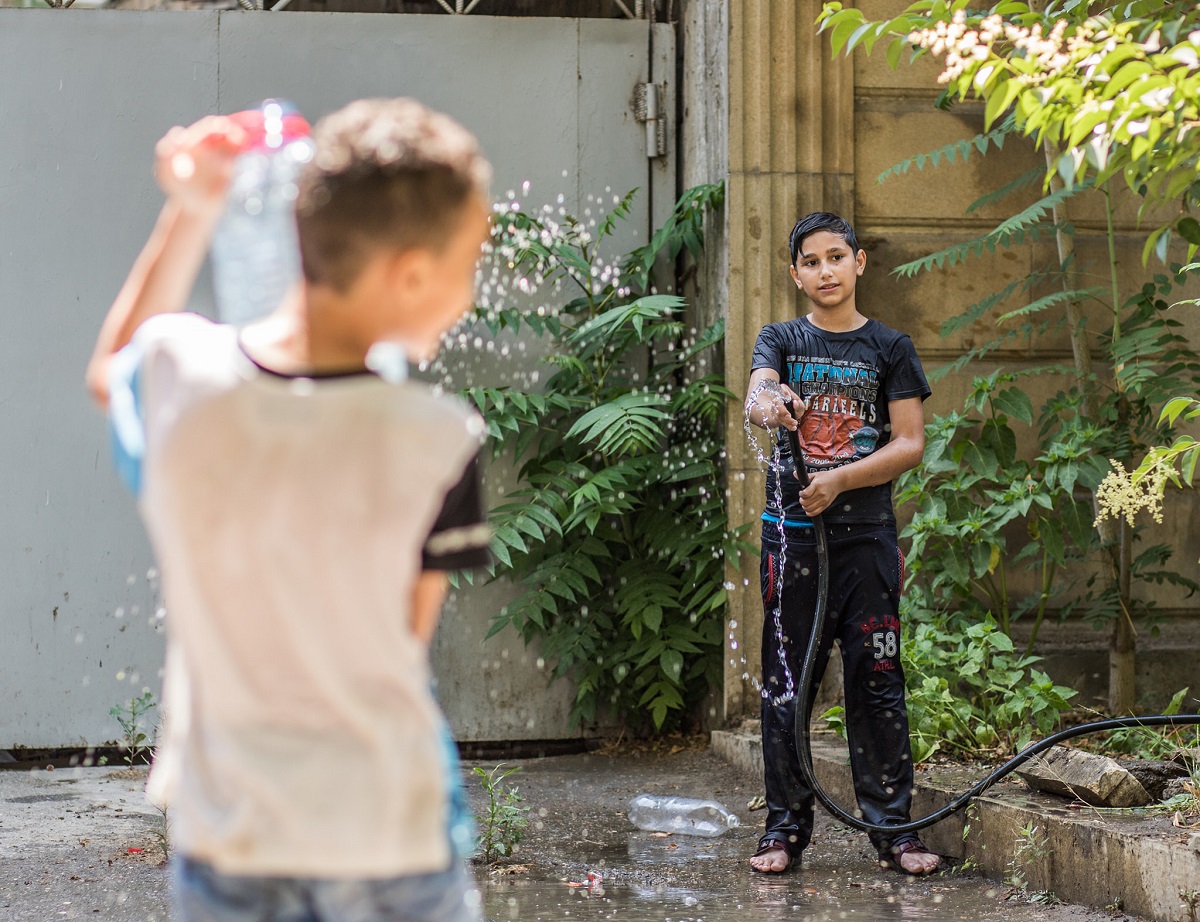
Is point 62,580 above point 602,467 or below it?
below

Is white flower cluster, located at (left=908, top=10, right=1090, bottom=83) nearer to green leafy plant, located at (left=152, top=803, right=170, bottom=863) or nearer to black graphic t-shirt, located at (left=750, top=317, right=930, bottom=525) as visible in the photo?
black graphic t-shirt, located at (left=750, top=317, right=930, bottom=525)

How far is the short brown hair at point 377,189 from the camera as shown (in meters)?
1.43

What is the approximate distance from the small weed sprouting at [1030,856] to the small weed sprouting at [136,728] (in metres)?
3.72

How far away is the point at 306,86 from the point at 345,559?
520 centimetres

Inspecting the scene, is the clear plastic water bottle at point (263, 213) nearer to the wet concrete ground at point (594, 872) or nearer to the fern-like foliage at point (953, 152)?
the wet concrete ground at point (594, 872)

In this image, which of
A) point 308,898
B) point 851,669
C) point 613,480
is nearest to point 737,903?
point 851,669

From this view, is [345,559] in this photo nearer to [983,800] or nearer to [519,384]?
[983,800]

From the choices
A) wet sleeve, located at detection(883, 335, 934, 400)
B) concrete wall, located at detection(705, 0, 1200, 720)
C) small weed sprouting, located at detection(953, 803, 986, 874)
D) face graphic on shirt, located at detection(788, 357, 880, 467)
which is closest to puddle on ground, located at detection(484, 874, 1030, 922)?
small weed sprouting, located at detection(953, 803, 986, 874)

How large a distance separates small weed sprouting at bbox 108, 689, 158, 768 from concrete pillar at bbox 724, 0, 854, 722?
2.69 m

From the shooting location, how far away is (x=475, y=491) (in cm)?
159

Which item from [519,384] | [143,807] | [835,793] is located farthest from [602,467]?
[143,807]

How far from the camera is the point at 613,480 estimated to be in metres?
5.80

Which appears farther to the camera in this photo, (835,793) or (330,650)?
(835,793)

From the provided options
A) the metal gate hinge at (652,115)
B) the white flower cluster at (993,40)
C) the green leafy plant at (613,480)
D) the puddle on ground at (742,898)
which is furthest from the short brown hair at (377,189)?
the metal gate hinge at (652,115)
